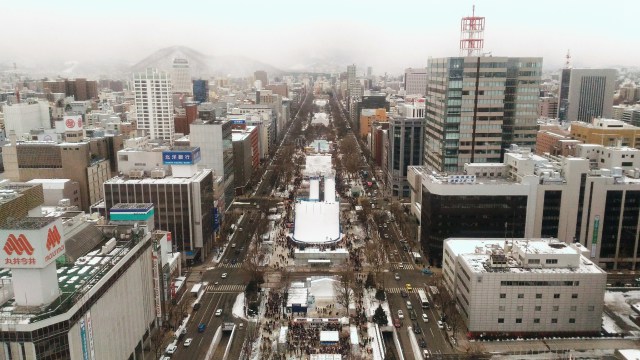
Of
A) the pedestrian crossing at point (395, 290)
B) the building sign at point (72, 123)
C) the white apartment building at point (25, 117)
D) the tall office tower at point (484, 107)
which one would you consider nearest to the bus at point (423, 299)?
the pedestrian crossing at point (395, 290)

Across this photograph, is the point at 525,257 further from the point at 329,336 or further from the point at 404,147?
the point at 404,147

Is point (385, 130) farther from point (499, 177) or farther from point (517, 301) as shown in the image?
point (517, 301)

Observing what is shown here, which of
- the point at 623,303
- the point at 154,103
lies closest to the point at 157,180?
the point at 623,303

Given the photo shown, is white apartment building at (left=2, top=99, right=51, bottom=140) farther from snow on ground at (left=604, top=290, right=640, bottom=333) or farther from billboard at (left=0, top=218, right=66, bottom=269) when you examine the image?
snow on ground at (left=604, top=290, right=640, bottom=333)

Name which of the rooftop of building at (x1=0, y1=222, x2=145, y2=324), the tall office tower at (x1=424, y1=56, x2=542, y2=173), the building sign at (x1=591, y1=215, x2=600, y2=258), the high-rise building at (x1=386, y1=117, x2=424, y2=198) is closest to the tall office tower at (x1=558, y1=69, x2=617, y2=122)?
the high-rise building at (x1=386, y1=117, x2=424, y2=198)

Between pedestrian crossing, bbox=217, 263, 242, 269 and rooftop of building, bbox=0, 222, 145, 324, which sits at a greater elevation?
rooftop of building, bbox=0, 222, 145, 324
